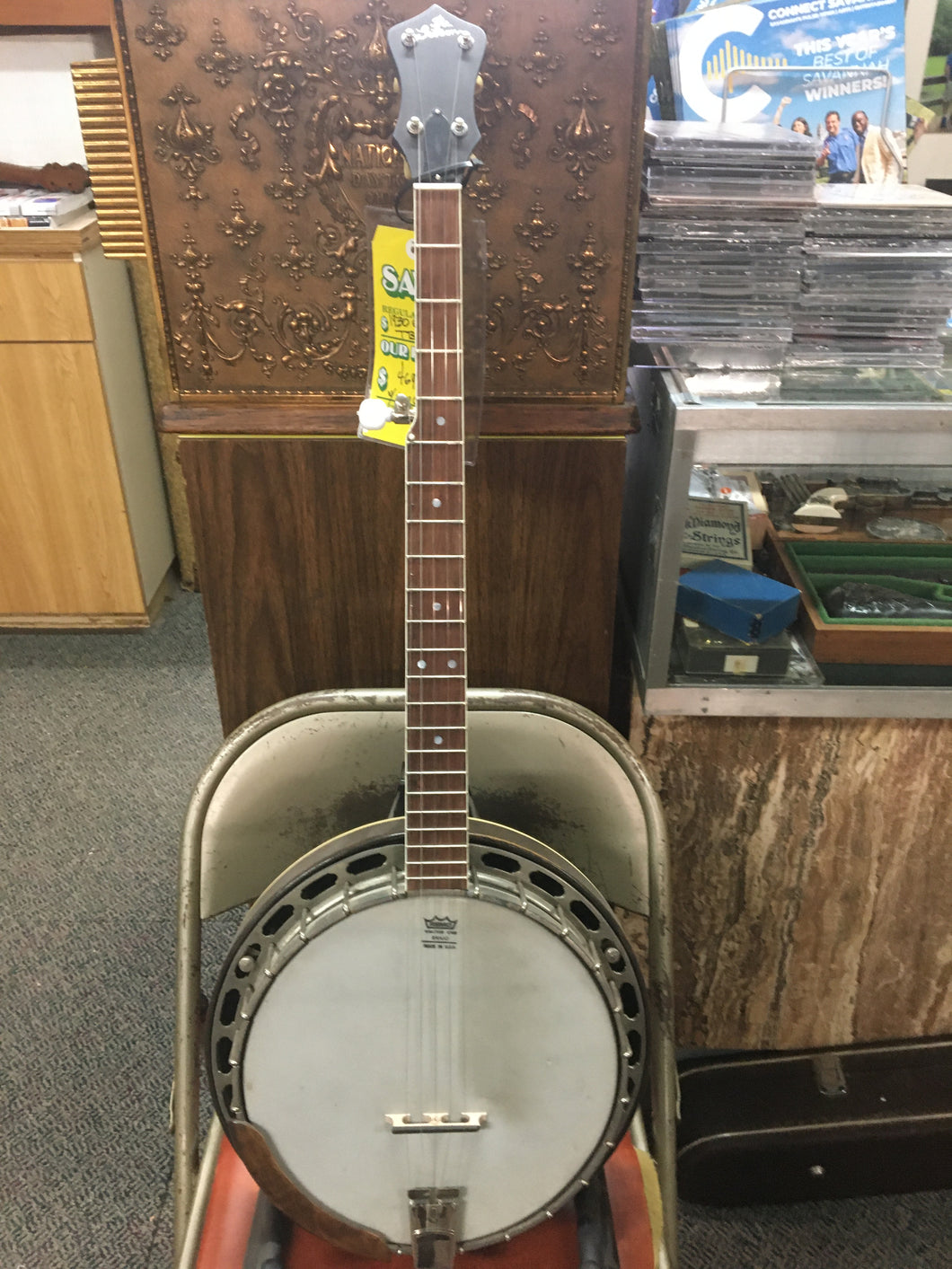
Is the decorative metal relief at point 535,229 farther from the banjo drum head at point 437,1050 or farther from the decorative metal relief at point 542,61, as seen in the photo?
the banjo drum head at point 437,1050

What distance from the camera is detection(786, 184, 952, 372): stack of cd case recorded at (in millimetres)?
939

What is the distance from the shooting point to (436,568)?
0.84 meters

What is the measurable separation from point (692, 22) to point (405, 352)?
590mm

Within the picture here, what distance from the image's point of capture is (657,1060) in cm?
102

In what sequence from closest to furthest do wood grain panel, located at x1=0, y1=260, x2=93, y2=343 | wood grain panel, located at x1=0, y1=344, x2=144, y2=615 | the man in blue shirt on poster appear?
the man in blue shirt on poster < wood grain panel, located at x1=0, y1=260, x2=93, y2=343 < wood grain panel, located at x1=0, y1=344, x2=144, y2=615

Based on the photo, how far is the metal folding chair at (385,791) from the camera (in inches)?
39.4

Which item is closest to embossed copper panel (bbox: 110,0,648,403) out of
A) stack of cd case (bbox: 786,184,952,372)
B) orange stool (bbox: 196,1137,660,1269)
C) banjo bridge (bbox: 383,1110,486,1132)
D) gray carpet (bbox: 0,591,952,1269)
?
stack of cd case (bbox: 786,184,952,372)

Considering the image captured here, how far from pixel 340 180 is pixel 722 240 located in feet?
1.31

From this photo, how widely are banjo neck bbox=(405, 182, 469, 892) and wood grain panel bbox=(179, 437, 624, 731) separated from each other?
179mm

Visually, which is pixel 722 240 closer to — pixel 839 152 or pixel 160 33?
pixel 839 152

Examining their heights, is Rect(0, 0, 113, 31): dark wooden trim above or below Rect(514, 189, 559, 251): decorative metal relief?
above

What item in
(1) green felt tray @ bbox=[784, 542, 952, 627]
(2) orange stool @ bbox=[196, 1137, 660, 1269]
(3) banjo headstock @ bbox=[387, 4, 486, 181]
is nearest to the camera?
(3) banjo headstock @ bbox=[387, 4, 486, 181]

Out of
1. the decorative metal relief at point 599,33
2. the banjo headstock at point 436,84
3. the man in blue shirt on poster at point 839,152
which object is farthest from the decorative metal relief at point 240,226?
the man in blue shirt on poster at point 839,152

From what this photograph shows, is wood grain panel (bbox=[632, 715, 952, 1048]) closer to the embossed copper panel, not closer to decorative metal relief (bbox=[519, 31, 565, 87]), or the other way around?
the embossed copper panel
